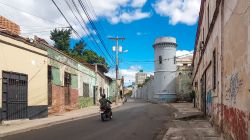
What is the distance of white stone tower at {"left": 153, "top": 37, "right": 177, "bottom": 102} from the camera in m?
65.4

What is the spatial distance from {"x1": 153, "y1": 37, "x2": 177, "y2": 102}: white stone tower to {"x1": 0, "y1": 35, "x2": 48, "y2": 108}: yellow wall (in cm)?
4159

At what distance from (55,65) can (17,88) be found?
7402 mm

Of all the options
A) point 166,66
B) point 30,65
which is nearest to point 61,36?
point 166,66

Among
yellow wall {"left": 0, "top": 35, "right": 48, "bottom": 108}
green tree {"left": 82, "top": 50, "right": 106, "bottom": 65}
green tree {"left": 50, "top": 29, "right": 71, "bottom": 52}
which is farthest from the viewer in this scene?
green tree {"left": 82, "top": 50, "right": 106, "bottom": 65}

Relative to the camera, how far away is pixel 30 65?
75.3 ft

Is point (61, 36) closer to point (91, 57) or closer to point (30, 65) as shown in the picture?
point (91, 57)

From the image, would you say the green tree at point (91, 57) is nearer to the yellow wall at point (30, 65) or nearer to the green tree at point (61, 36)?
the green tree at point (61, 36)

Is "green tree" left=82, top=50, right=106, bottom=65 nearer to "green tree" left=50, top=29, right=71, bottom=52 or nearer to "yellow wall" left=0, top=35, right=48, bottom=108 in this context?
"green tree" left=50, top=29, right=71, bottom=52

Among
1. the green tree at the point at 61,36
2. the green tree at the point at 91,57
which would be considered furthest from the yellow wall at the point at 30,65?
the green tree at the point at 91,57

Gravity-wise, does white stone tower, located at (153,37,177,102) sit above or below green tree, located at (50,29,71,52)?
below

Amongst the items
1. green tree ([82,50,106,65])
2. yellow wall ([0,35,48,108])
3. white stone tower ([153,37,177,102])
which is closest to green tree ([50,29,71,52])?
green tree ([82,50,106,65])

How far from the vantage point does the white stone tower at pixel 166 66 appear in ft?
215

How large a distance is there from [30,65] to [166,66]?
4431 cm

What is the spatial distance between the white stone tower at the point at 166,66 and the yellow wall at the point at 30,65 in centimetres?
4159
